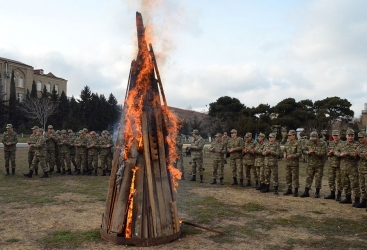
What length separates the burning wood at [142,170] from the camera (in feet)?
19.8

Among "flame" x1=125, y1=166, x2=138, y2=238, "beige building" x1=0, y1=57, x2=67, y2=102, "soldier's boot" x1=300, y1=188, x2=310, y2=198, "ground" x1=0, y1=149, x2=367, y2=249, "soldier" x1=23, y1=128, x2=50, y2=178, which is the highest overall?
"beige building" x1=0, y1=57, x2=67, y2=102

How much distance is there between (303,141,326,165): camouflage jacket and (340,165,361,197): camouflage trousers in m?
0.92

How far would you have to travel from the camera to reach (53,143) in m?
15.6

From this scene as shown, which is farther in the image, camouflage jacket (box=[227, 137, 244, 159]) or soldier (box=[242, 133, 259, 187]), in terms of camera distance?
camouflage jacket (box=[227, 137, 244, 159])

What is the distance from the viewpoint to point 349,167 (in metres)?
9.77

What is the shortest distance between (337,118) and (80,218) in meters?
36.4

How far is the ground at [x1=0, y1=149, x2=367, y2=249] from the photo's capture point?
20.8ft

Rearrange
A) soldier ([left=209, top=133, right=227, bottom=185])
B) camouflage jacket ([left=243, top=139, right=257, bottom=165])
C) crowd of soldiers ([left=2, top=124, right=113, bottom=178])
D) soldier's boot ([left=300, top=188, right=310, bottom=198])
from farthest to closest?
1. crowd of soldiers ([left=2, top=124, right=113, bottom=178])
2. soldier ([left=209, top=133, right=227, bottom=185])
3. camouflage jacket ([left=243, top=139, right=257, bottom=165])
4. soldier's boot ([left=300, top=188, right=310, bottom=198])

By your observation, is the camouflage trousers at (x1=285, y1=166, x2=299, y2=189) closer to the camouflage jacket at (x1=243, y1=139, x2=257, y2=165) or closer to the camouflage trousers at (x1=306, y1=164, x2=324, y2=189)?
the camouflage trousers at (x1=306, y1=164, x2=324, y2=189)

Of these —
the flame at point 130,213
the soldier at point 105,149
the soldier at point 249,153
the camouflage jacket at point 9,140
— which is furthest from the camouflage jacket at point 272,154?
the camouflage jacket at point 9,140

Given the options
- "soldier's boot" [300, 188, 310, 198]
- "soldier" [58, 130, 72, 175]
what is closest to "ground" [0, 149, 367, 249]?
"soldier's boot" [300, 188, 310, 198]

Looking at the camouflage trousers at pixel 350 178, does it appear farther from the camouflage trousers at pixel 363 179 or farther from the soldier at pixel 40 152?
the soldier at pixel 40 152

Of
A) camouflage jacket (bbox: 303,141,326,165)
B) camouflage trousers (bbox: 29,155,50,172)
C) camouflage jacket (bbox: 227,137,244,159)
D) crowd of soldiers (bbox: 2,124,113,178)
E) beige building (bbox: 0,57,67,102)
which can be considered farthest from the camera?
beige building (bbox: 0,57,67,102)

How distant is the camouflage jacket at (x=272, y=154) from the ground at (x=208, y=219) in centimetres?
105
